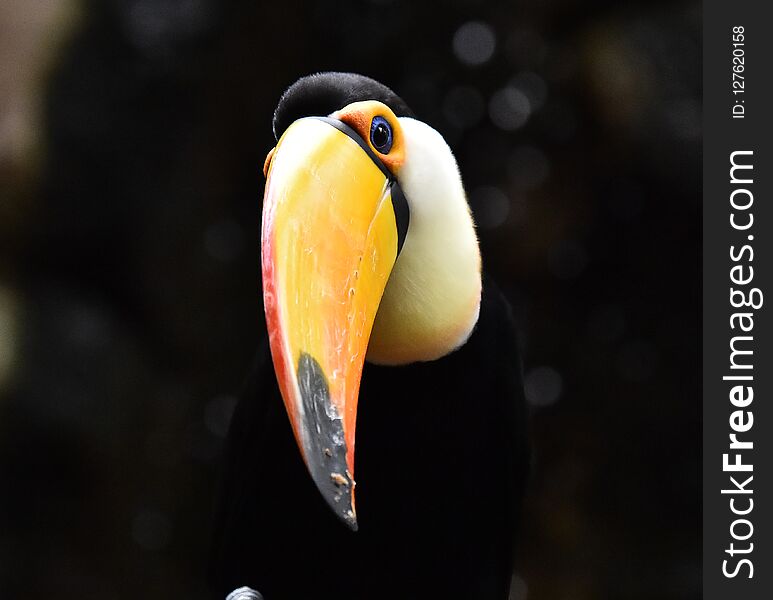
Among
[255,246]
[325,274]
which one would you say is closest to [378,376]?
[325,274]

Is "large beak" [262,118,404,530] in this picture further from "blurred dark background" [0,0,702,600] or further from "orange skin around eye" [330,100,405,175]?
"blurred dark background" [0,0,702,600]

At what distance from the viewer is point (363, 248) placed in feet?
4.47

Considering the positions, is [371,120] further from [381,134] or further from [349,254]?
[349,254]

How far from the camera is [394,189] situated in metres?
1.49

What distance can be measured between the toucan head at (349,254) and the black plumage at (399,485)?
104 millimetres

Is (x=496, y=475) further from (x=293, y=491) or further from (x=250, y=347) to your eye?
(x=250, y=347)

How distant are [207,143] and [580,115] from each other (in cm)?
121

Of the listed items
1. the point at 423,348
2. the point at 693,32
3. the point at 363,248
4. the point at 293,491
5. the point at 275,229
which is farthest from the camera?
the point at 693,32

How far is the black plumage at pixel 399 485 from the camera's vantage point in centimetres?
174

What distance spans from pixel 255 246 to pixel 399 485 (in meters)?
1.71

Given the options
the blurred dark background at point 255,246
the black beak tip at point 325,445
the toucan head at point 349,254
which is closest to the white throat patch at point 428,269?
the toucan head at point 349,254

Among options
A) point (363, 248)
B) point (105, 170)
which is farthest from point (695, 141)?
point (363, 248)

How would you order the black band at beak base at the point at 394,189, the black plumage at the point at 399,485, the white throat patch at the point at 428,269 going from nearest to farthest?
the black band at beak base at the point at 394,189 < the white throat patch at the point at 428,269 < the black plumage at the point at 399,485

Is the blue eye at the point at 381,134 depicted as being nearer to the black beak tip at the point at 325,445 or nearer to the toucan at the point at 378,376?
the toucan at the point at 378,376
